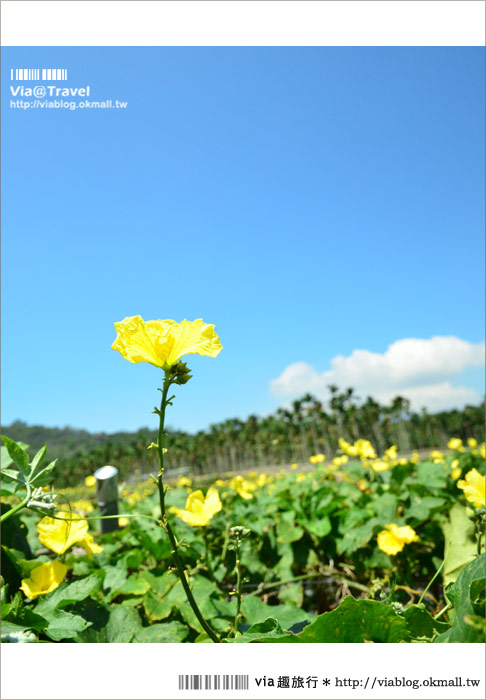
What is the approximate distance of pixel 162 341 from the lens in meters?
0.73

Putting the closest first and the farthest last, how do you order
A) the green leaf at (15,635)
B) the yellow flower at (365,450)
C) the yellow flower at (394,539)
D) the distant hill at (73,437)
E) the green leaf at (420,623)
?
the green leaf at (15,635)
the green leaf at (420,623)
the yellow flower at (394,539)
the yellow flower at (365,450)
the distant hill at (73,437)

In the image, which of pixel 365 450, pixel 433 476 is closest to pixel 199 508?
pixel 433 476

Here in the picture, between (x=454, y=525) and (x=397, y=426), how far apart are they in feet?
276

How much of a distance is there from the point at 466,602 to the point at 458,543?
100 centimetres

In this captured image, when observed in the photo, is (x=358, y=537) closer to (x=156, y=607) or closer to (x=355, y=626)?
(x=156, y=607)

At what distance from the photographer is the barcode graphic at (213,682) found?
69 cm

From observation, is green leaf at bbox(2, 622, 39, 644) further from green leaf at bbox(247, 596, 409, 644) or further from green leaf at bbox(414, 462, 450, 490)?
green leaf at bbox(414, 462, 450, 490)

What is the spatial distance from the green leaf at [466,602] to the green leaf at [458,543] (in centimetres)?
69

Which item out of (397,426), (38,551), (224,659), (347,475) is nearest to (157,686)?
(224,659)

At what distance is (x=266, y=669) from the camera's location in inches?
26.8

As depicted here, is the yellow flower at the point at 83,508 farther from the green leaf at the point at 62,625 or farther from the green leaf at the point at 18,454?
the green leaf at the point at 18,454

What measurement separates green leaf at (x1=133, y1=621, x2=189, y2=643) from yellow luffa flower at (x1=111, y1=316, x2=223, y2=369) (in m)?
0.76

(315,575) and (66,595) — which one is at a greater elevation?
(66,595)

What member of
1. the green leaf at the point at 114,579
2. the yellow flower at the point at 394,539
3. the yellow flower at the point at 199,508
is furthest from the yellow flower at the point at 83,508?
the yellow flower at the point at 394,539
